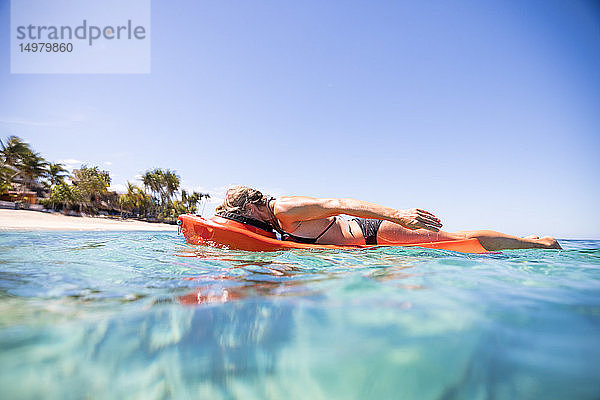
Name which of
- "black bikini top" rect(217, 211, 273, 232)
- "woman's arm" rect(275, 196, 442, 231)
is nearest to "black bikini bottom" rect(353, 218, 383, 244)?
"woman's arm" rect(275, 196, 442, 231)

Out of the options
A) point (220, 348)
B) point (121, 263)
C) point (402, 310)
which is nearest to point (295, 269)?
point (402, 310)

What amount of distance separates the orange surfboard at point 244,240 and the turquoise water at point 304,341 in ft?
6.63

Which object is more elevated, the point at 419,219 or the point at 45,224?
the point at 419,219

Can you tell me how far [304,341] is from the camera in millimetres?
1010

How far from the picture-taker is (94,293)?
5.11ft

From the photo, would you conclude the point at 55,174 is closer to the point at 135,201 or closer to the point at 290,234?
the point at 135,201

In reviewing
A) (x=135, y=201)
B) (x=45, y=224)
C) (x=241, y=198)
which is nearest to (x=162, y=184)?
(x=135, y=201)

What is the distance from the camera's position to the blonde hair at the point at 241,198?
412cm

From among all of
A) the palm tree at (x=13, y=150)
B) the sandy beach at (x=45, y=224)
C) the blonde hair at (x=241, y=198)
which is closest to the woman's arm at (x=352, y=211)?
the blonde hair at (x=241, y=198)

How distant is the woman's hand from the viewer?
317 cm

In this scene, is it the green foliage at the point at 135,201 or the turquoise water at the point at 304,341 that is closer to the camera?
the turquoise water at the point at 304,341

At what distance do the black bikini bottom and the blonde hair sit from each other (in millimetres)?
1632

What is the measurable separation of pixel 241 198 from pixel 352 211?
1.72 m

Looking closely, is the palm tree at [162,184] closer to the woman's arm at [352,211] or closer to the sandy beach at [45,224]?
the sandy beach at [45,224]
